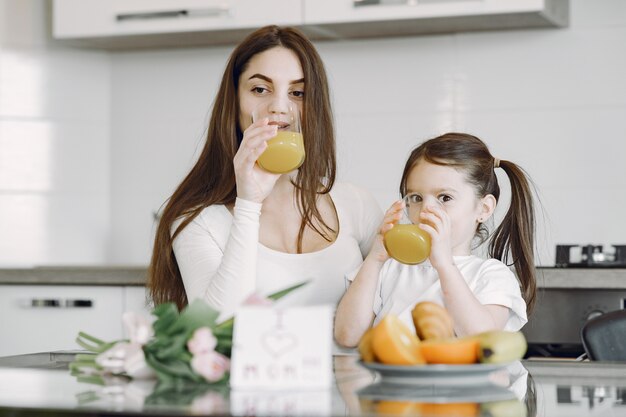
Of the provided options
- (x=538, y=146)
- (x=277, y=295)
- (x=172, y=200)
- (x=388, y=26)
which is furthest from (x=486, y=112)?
(x=277, y=295)

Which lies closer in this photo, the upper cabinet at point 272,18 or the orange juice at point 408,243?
the orange juice at point 408,243

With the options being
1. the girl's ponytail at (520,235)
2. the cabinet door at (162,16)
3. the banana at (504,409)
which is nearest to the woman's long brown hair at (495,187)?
the girl's ponytail at (520,235)

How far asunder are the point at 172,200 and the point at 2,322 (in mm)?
1274

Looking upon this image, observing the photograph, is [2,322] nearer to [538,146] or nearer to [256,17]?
[256,17]

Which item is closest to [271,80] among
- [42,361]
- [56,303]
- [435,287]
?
[435,287]

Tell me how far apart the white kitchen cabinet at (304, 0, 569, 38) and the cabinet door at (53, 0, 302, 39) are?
102 millimetres

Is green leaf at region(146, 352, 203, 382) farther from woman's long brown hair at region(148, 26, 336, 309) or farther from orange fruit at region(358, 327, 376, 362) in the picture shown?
woman's long brown hair at region(148, 26, 336, 309)

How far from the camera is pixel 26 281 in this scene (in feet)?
9.74

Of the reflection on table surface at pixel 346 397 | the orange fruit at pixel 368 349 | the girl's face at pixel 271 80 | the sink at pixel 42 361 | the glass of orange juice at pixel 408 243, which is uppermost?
the girl's face at pixel 271 80

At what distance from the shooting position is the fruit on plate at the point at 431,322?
1192 mm

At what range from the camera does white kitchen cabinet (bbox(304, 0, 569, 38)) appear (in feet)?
9.43

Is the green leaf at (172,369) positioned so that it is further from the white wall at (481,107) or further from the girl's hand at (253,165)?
the white wall at (481,107)

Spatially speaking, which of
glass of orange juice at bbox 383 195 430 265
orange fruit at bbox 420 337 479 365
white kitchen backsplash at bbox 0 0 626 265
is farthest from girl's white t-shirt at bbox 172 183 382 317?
white kitchen backsplash at bbox 0 0 626 265

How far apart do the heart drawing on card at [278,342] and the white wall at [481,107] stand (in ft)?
6.57
